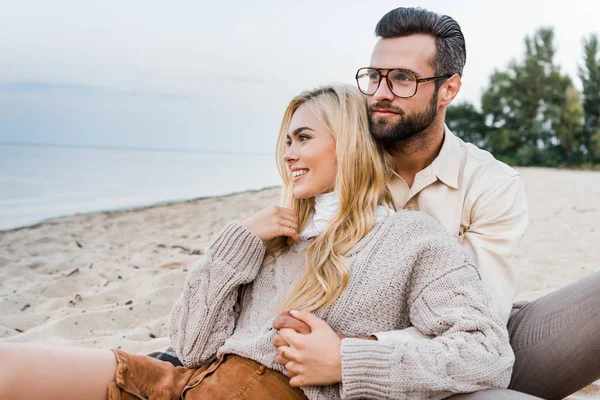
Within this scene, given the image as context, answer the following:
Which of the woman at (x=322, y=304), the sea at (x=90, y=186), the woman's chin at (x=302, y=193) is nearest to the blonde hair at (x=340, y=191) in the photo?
the woman at (x=322, y=304)

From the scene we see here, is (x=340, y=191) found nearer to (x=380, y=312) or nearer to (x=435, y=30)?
(x=380, y=312)

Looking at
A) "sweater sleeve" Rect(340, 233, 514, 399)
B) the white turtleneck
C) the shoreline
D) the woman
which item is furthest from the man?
the shoreline

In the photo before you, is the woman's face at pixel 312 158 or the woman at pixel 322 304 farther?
the woman's face at pixel 312 158

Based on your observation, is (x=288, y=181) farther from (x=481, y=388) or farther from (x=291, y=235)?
(x=481, y=388)

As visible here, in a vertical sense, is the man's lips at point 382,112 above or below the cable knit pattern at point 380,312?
above

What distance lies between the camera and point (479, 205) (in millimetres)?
2400

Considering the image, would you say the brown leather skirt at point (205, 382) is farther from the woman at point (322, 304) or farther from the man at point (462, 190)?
the man at point (462, 190)

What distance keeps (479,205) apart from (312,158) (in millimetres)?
755

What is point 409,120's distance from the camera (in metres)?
2.41

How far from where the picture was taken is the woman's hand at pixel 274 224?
2.17m

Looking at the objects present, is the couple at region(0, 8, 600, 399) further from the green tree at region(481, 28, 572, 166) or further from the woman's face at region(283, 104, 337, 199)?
the green tree at region(481, 28, 572, 166)

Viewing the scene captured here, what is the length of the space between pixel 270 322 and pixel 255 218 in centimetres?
42

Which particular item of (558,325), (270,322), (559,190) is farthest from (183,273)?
(559,190)

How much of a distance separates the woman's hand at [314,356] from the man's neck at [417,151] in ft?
3.37
